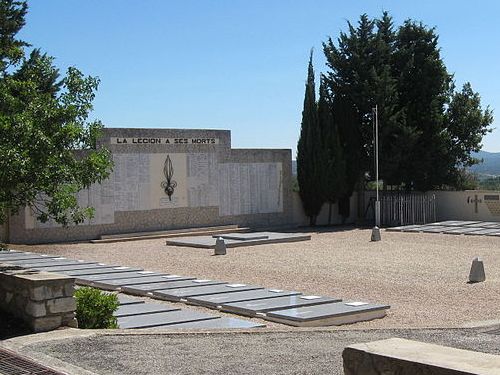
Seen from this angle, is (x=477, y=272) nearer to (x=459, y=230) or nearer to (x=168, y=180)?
(x=459, y=230)

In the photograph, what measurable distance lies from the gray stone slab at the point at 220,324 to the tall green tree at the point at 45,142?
84.1 inches

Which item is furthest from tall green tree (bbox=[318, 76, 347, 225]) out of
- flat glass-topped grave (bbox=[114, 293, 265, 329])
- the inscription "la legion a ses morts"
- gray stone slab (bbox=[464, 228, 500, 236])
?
flat glass-topped grave (bbox=[114, 293, 265, 329])

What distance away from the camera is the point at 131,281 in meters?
14.2

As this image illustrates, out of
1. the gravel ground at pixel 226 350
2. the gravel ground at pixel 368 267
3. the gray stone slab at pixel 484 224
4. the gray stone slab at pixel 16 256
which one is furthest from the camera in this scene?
the gray stone slab at pixel 484 224

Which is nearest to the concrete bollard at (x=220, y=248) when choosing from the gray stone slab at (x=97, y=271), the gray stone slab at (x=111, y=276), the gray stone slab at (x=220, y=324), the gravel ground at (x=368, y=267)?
the gravel ground at (x=368, y=267)

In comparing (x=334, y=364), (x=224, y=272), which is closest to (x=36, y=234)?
(x=224, y=272)

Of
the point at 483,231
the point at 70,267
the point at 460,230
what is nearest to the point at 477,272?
the point at 70,267

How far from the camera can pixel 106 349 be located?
7.41 meters

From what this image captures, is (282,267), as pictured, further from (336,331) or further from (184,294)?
(336,331)

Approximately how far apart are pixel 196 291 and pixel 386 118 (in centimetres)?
2071

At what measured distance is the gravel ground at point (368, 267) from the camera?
39.3 feet

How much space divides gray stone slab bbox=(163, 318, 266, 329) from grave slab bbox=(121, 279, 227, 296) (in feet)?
11.1

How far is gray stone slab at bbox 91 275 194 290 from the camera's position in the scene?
45.4 feet

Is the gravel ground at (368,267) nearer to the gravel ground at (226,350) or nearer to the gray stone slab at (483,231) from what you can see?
the gray stone slab at (483,231)
